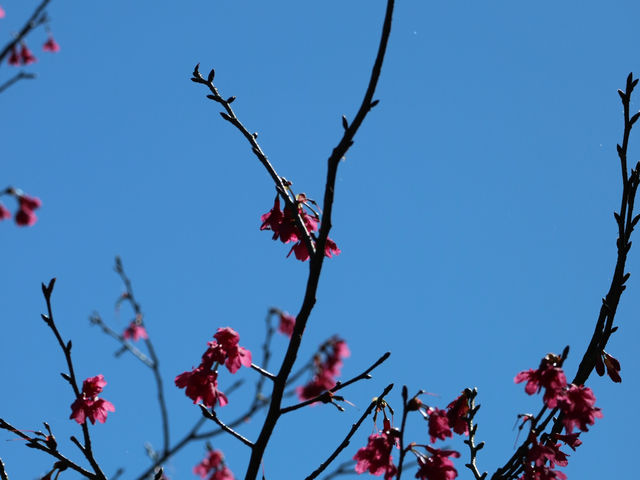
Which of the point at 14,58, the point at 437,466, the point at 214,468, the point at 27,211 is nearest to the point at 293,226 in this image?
the point at 437,466

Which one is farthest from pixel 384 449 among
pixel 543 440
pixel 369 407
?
pixel 543 440

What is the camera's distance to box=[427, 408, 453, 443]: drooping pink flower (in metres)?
2.53

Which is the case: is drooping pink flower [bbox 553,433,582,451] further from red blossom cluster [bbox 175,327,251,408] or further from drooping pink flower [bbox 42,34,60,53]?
drooping pink flower [bbox 42,34,60,53]

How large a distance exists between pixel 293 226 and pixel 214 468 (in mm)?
5180

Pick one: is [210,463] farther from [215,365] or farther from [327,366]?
[215,365]

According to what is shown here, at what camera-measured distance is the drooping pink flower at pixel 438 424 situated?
2.53 m

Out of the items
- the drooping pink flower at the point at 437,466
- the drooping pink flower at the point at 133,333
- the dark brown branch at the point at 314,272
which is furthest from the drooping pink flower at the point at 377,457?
the drooping pink flower at the point at 133,333

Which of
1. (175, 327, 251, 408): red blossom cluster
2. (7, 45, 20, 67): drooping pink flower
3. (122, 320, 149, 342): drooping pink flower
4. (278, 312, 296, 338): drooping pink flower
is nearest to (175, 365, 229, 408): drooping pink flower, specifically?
(175, 327, 251, 408): red blossom cluster

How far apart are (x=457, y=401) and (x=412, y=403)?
318 mm

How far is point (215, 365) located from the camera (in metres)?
2.65

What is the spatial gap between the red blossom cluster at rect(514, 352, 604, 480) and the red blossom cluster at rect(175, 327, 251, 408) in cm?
105

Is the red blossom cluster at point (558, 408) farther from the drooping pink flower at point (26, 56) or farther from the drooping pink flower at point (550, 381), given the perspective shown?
the drooping pink flower at point (26, 56)

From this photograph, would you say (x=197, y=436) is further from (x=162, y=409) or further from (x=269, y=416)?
(x=269, y=416)

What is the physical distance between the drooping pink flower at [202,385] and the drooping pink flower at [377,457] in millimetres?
567
